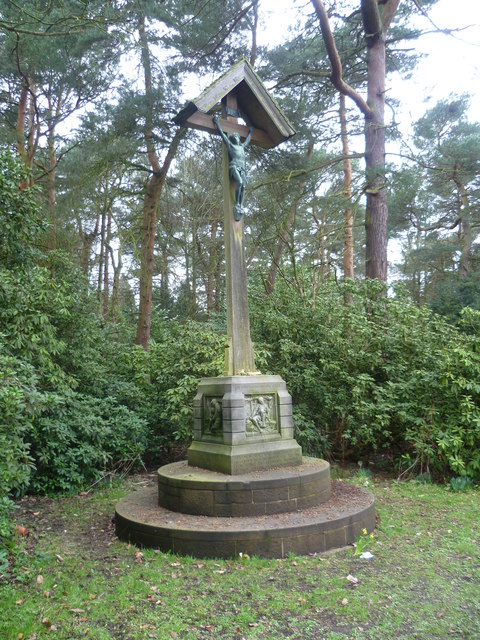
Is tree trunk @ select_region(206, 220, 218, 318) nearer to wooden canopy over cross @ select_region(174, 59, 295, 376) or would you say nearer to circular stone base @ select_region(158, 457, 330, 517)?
wooden canopy over cross @ select_region(174, 59, 295, 376)

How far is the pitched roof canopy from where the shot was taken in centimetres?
577

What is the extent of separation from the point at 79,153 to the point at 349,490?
1042 cm

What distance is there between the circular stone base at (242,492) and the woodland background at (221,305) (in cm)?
152

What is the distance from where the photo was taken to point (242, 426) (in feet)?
17.0

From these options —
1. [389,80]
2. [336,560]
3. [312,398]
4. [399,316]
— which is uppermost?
[389,80]

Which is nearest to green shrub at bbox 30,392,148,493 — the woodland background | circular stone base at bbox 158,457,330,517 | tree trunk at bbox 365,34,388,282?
the woodland background

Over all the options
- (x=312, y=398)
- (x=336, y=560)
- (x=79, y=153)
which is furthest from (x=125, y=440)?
(x=79, y=153)

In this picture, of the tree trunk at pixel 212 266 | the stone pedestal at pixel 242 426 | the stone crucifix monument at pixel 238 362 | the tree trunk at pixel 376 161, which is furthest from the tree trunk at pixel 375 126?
the tree trunk at pixel 212 266

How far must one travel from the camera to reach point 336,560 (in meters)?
4.00

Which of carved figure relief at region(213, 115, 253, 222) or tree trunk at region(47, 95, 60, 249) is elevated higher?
tree trunk at region(47, 95, 60, 249)

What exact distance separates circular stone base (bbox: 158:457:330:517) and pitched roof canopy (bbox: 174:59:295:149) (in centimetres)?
409

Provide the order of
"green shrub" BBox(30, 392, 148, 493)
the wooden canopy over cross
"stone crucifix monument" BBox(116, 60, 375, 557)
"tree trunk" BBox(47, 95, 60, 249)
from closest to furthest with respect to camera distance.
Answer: "stone crucifix monument" BBox(116, 60, 375, 557) < the wooden canopy over cross < "green shrub" BBox(30, 392, 148, 493) < "tree trunk" BBox(47, 95, 60, 249)

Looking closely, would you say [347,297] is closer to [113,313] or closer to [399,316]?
[399,316]

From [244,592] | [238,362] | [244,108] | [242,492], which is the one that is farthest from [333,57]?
[244,592]
